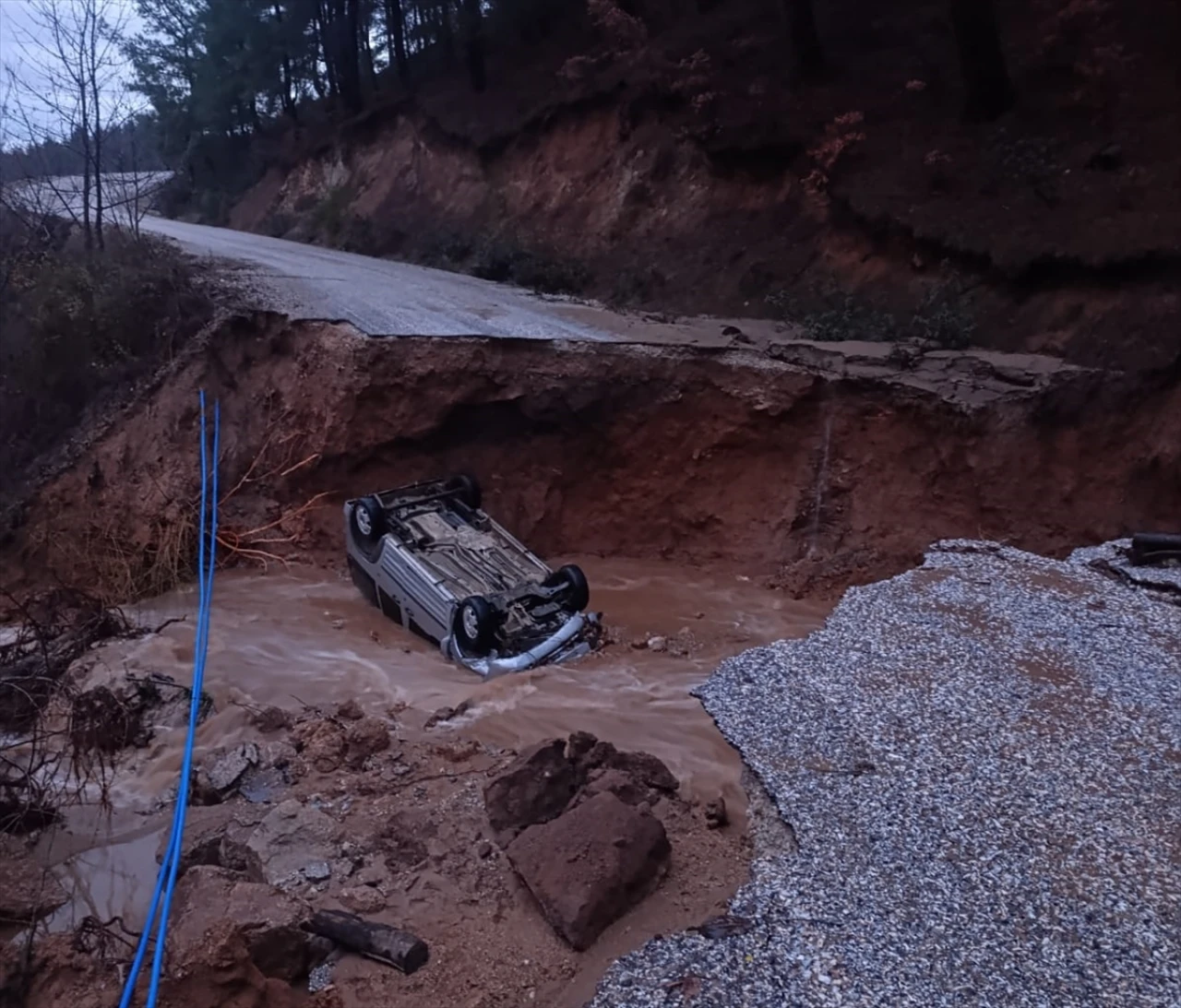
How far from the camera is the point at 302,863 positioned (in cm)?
520

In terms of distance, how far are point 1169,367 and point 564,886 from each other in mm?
8504

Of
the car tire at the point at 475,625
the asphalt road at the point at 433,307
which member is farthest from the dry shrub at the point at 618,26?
the car tire at the point at 475,625

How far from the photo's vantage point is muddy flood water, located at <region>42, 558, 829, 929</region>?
617cm

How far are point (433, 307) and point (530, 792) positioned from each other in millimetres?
8858

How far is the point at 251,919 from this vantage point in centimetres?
452

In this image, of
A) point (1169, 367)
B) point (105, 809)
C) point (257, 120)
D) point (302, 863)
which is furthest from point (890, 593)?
point (257, 120)

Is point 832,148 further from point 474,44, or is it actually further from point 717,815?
point 717,815

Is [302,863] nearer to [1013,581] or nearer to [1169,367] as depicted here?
[1013,581]

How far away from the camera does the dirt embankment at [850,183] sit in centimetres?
1197

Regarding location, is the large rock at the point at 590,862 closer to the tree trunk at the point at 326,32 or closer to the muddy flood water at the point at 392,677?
the muddy flood water at the point at 392,677

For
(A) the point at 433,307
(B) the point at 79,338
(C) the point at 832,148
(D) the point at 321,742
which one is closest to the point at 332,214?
(B) the point at 79,338

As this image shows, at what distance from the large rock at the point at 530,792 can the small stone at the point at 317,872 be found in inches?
31.1

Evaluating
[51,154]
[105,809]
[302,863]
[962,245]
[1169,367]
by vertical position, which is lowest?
[105,809]

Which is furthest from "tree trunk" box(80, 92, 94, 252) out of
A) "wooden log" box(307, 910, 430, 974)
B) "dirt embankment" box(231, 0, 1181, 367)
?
"wooden log" box(307, 910, 430, 974)
